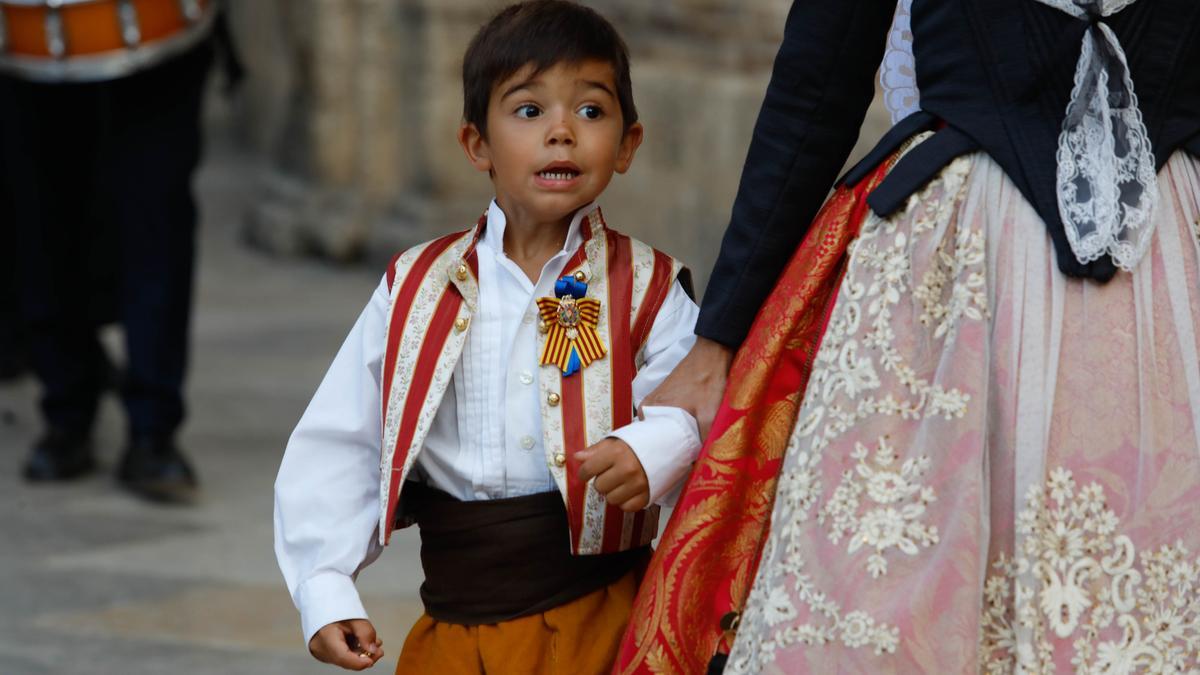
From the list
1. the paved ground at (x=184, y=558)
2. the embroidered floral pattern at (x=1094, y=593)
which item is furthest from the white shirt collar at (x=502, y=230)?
the paved ground at (x=184, y=558)

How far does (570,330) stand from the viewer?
2.58 metres

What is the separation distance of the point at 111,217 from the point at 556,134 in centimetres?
308

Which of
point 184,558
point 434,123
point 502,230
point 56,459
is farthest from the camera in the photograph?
point 434,123

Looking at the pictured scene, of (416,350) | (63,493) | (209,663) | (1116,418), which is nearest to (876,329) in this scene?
(1116,418)

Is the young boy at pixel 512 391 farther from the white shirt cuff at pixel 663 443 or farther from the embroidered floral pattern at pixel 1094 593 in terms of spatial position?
the embroidered floral pattern at pixel 1094 593

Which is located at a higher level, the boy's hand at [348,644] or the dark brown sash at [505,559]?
the dark brown sash at [505,559]

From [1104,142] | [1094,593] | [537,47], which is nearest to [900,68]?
[1104,142]

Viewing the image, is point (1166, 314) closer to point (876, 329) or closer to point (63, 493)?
point (876, 329)

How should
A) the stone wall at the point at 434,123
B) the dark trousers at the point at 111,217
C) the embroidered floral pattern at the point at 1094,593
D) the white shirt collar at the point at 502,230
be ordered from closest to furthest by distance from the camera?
1. the embroidered floral pattern at the point at 1094,593
2. the white shirt collar at the point at 502,230
3. the dark trousers at the point at 111,217
4. the stone wall at the point at 434,123

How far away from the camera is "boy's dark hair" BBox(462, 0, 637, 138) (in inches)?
101

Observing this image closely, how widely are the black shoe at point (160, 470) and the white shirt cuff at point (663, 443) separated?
3177 millimetres

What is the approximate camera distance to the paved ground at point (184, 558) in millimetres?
4230
